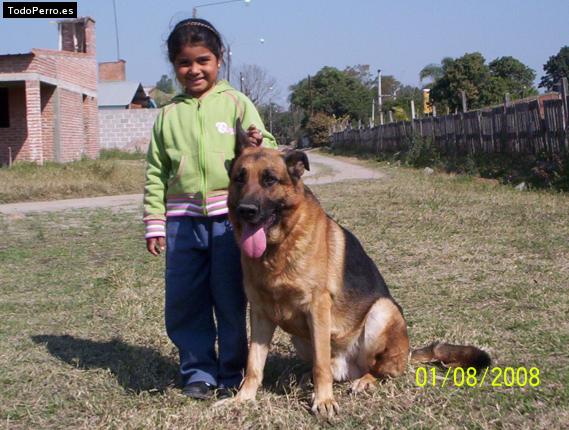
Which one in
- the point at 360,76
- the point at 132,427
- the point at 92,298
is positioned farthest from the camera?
the point at 360,76

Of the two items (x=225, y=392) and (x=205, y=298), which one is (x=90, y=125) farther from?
(x=225, y=392)

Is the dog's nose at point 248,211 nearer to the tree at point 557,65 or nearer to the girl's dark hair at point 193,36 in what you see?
the girl's dark hair at point 193,36

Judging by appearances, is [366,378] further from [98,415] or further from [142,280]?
[142,280]

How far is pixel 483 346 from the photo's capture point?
4.06 meters

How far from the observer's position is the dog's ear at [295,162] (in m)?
3.17

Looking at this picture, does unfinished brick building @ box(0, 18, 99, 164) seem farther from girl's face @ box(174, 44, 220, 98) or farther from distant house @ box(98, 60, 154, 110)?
girl's face @ box(174, 44, 220, 98)

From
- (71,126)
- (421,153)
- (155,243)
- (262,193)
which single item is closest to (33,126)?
(71,126)

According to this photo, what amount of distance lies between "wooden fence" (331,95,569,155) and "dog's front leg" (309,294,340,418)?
34.4 ft

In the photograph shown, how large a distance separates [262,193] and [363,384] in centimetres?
119

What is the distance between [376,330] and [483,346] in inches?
36.5

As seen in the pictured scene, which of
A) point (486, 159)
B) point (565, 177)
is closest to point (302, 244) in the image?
point (565, 177)

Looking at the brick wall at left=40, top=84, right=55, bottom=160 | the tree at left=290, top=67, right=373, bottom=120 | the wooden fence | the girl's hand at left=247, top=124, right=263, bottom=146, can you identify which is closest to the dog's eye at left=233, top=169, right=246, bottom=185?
the girl's hand at left=247, top=124, right=263, bottom=146
